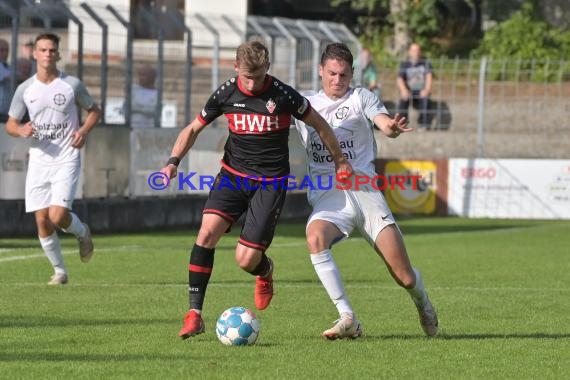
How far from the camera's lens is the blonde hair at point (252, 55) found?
9539mm

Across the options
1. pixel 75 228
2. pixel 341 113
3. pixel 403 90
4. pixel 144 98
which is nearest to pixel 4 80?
pixel 144 98

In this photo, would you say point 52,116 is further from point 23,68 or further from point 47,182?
point 23,68

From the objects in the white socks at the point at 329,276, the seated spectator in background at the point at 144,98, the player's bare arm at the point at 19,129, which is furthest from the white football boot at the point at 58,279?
the seated spectator in background at the point at 144,98

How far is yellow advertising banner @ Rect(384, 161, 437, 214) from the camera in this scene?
1092 inches

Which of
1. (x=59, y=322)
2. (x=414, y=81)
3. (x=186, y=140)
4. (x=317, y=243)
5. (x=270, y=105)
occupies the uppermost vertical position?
(x=414, y=81)

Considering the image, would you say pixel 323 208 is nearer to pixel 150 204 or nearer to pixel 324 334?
pixel 324 334

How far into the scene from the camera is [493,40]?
3500cm

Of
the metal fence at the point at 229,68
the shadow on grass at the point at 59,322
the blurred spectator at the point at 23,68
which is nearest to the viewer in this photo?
the shadow on grass at the point at 59,322

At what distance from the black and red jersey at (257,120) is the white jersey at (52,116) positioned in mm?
4395

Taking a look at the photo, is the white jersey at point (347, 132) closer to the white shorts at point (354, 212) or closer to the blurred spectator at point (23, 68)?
the white shorts at point (354, 212)

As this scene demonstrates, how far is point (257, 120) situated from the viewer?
32.6 ft

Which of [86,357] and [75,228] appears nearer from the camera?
[86,357]

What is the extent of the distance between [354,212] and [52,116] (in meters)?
5.09

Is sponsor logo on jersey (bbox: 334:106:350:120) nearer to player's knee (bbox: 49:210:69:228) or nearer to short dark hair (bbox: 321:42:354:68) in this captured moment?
short dark hair (bbox: 321:42:354:68)
